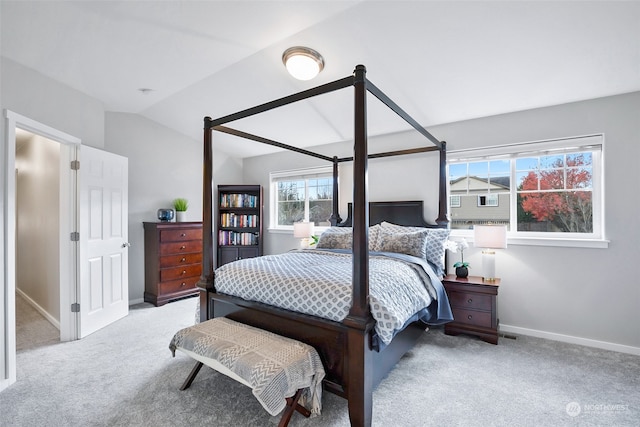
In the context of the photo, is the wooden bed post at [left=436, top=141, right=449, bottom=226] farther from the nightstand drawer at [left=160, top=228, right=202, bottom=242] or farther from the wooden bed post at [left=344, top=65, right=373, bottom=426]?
the nightstand drawer at [left=160, top=228, right=202, bottom=242]

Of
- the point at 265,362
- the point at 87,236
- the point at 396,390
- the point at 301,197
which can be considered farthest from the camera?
the point at 301,197

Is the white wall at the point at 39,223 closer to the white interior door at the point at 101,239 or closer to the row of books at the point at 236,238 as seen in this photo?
the white interior door at the point at 101,239

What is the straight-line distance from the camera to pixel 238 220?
5039 millimetres

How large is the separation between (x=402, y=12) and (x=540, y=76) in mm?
1349

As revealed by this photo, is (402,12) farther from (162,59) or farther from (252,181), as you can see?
(252,181)

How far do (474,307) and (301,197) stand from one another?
2979 millimetres

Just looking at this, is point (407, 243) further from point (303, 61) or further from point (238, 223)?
point (238, 223)

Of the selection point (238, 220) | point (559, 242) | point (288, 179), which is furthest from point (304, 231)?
point (559, 242)

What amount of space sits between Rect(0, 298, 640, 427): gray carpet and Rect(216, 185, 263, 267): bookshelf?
7.29 feet

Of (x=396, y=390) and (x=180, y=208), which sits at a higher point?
(x=180, y=208)

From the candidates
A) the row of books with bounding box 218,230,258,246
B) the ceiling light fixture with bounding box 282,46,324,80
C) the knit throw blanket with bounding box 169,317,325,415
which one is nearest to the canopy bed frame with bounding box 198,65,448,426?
the knit throw blanket with bounding box 169,317,325,415

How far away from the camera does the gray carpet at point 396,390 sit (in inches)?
69.8

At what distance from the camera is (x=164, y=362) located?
246cm

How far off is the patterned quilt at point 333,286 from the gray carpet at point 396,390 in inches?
19.9
